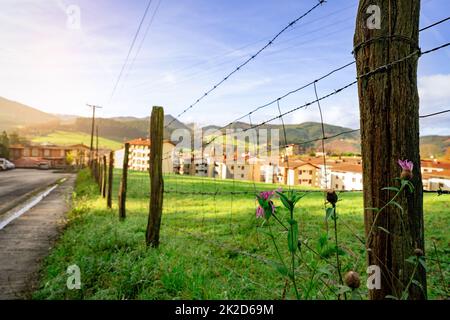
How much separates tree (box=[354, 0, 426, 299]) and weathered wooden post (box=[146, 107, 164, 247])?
3355mm

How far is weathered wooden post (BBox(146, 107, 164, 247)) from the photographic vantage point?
4.47m

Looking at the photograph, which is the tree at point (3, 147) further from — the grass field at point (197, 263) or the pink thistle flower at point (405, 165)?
the pink thistle flower at point (405, 165)

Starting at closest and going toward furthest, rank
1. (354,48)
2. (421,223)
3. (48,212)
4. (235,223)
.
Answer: (421,223), (354,48), (235,223), (48,212)

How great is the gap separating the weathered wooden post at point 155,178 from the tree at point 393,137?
335 centimetres

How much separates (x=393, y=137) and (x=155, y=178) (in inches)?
145

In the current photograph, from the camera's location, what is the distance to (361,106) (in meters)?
1.57

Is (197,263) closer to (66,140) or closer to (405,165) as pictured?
(405,165)

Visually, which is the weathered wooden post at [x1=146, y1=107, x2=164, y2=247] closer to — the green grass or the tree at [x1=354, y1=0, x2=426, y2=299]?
the tree at [x1=354, y1=0, x2=426, y2=299]

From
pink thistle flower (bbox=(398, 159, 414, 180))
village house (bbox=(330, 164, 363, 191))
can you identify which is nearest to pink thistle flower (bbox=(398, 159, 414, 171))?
pink thistle flower (bbox=(398, 159, 414, 180))

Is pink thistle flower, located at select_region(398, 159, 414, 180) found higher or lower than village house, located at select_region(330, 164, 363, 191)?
lower

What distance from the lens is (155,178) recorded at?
473 cm
